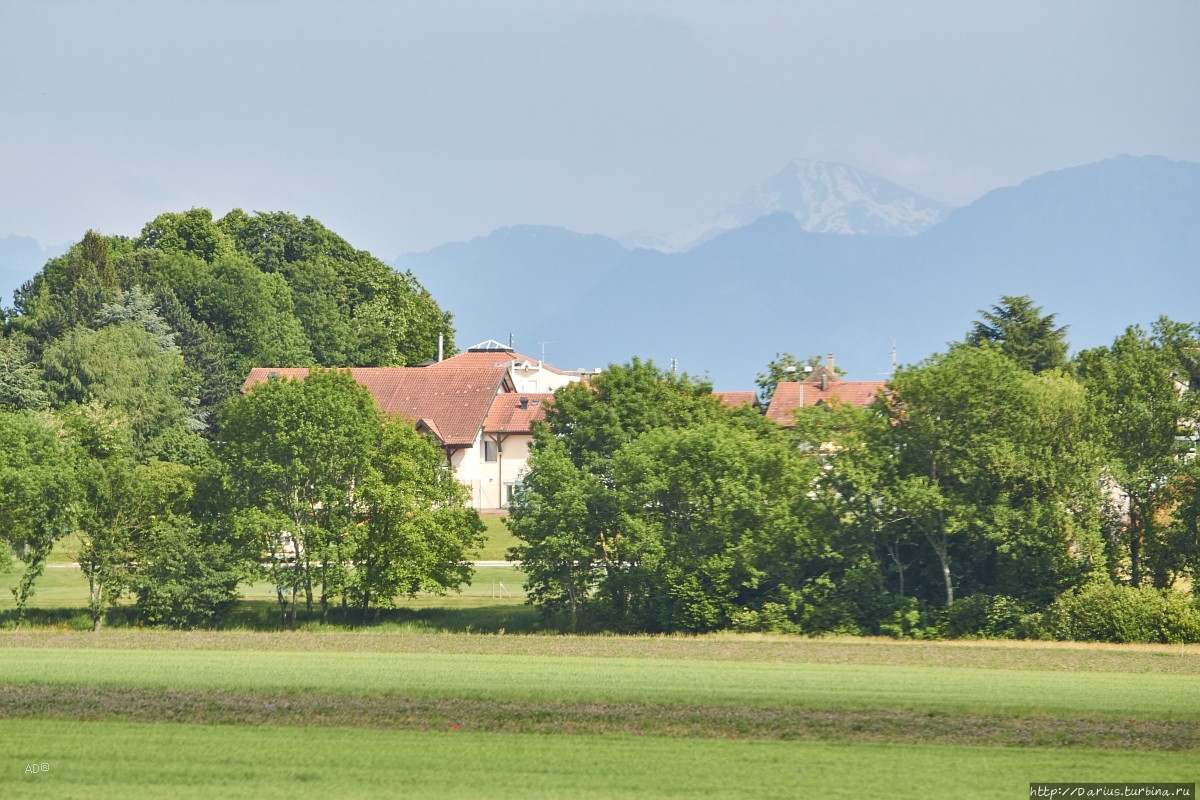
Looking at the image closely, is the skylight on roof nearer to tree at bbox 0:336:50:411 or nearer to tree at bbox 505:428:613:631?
tree at bbox 0:336:50:411

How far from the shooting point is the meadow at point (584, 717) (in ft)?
69.3

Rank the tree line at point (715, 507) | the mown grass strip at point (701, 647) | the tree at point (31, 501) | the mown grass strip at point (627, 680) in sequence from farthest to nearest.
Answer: the tree at point (31, 501) < the tree line at point (715, 507) < the mown grass strip at point (701, 647) < the mown grass strip at point (627, 680)

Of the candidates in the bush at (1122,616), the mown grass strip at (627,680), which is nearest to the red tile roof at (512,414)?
the bush at (1122,616)

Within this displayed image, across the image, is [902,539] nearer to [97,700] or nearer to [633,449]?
[633,449]

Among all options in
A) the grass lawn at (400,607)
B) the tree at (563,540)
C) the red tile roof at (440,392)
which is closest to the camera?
the tree at (563,540)

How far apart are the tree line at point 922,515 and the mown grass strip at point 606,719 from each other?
17475mm

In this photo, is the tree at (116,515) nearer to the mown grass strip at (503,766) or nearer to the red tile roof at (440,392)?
the mown grass strip at (503,766)

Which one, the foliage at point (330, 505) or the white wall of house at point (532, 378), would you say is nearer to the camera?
the foliage at point (330, 505)

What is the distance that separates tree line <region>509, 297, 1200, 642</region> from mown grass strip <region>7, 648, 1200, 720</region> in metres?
8.98

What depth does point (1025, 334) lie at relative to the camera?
81.7 m

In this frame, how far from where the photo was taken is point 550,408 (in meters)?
57.5

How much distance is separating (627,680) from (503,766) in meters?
10.4

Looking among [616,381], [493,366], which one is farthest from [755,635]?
[493,366]

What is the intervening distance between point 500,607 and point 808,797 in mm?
31809
